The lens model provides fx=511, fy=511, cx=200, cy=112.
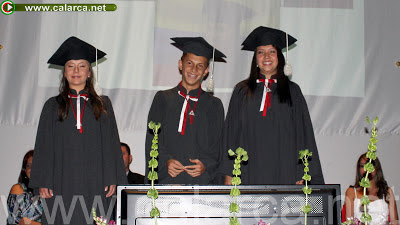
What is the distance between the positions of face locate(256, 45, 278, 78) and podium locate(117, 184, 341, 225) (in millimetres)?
2409

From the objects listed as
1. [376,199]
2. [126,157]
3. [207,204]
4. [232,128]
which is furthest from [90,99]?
[376,199]

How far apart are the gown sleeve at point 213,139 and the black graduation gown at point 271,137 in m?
0.22

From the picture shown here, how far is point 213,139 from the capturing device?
4059mm

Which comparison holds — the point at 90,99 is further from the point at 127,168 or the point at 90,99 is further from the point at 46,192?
the point at 127,168

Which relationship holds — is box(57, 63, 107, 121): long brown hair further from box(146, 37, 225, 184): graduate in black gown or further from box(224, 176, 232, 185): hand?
box(224, 176, 232, 185): hand

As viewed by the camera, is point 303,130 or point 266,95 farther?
point 266,95

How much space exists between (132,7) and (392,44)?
2726 mm

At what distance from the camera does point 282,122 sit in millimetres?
3818

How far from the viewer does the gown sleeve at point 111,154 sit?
12.1 feet

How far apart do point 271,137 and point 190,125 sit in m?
0.66

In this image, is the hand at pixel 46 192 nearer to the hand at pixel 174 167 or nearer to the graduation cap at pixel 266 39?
the hand at pixel 174 167

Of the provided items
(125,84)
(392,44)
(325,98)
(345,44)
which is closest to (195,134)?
(125,84)

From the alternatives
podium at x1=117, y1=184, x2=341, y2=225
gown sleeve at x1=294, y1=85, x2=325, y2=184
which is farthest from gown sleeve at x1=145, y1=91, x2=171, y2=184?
podium at x1=117, y1=184, x2=341, y2=225

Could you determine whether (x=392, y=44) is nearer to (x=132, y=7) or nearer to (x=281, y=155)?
(x=281, y=155)
